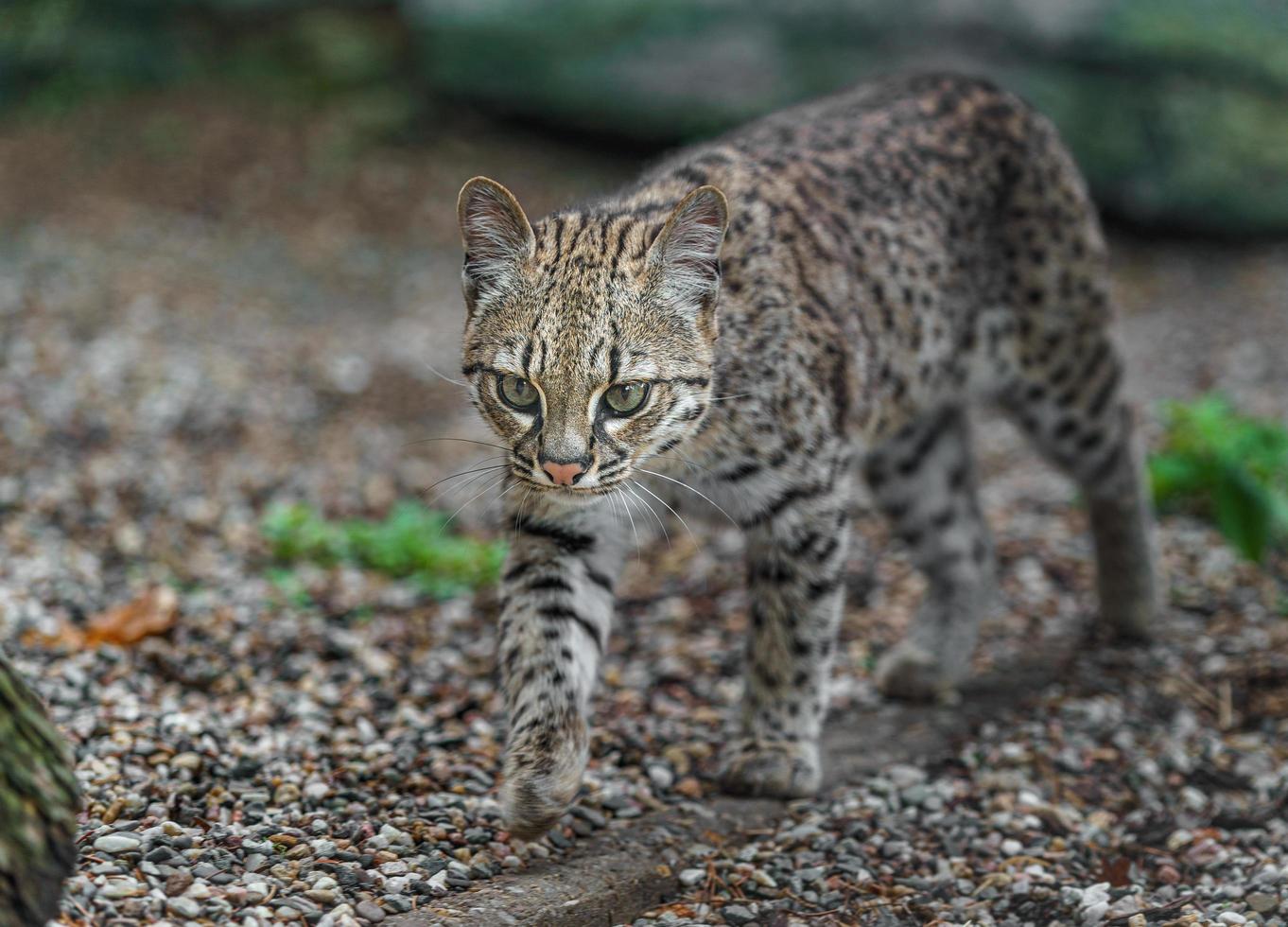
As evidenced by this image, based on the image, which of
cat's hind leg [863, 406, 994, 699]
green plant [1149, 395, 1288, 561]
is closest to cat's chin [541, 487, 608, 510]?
cat's hind leg [863, 406, 994, 699]

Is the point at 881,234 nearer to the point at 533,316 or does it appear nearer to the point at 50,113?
the point at 533,316

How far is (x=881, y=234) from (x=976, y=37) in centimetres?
582

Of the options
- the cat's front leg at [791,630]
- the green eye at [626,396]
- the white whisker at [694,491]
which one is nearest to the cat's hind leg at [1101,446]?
the cat's front leg at [791,630]

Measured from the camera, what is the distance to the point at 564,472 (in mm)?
3922

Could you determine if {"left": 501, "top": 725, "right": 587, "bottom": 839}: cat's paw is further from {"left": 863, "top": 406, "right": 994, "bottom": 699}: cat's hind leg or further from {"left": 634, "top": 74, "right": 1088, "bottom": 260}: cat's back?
{"left": 863, "top": 406, "right": 994, "bottom": 699}: cat's hind leg

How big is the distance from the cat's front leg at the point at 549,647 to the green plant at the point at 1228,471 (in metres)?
3.36

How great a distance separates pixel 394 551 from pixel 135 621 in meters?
1.31

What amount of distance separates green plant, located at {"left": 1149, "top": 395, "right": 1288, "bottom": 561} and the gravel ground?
22 cm

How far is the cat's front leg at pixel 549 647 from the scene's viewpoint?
407 cm

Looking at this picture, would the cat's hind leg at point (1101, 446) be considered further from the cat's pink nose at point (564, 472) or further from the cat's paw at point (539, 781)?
the cat's paw at point (539, 781)

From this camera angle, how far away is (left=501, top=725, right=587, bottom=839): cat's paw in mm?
4027

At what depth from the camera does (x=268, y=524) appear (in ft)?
21.6

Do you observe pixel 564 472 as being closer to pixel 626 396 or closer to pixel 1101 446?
pixel 626 396

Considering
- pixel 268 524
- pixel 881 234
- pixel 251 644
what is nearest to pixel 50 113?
pixel 268 524
